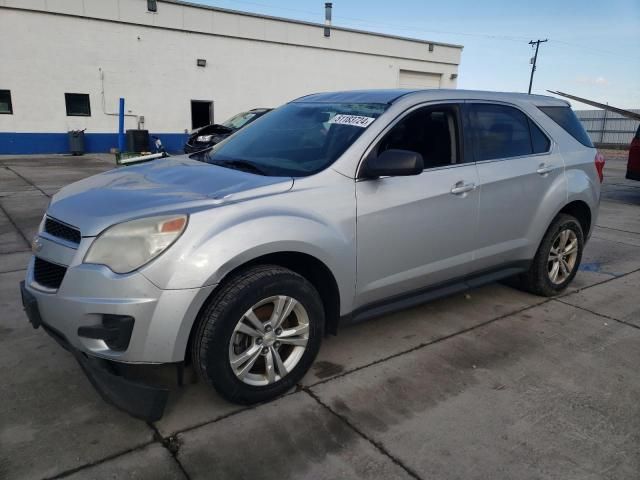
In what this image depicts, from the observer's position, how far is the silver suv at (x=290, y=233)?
7.81 feet

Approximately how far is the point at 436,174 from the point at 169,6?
58.7 ft

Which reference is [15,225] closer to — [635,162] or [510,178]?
[510,178]

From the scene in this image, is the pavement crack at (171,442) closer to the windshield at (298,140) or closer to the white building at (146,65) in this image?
the windshield at (298,140)

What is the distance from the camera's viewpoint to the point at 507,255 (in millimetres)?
4012

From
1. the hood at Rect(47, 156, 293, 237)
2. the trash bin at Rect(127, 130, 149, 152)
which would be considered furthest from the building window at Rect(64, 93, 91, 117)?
the hood at Rect(47, 156, 293, 237)

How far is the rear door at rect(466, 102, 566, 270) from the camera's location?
3.71 meters

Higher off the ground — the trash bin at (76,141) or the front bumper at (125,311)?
the front bumper at (125,311)

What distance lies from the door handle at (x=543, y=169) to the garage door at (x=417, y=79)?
22.2 meters

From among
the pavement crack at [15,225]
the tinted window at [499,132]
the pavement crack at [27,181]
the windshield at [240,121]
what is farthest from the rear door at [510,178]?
the windshield at [240,121]

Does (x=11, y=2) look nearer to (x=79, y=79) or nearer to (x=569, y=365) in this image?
(x=79, y=79)

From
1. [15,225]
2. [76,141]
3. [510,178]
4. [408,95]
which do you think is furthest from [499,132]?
[76,141]

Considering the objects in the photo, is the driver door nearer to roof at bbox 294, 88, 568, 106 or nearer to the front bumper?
roof at bbox 294, 88, 568, 106

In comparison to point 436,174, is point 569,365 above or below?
below

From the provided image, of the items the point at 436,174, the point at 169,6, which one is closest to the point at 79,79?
the point at 169,6
